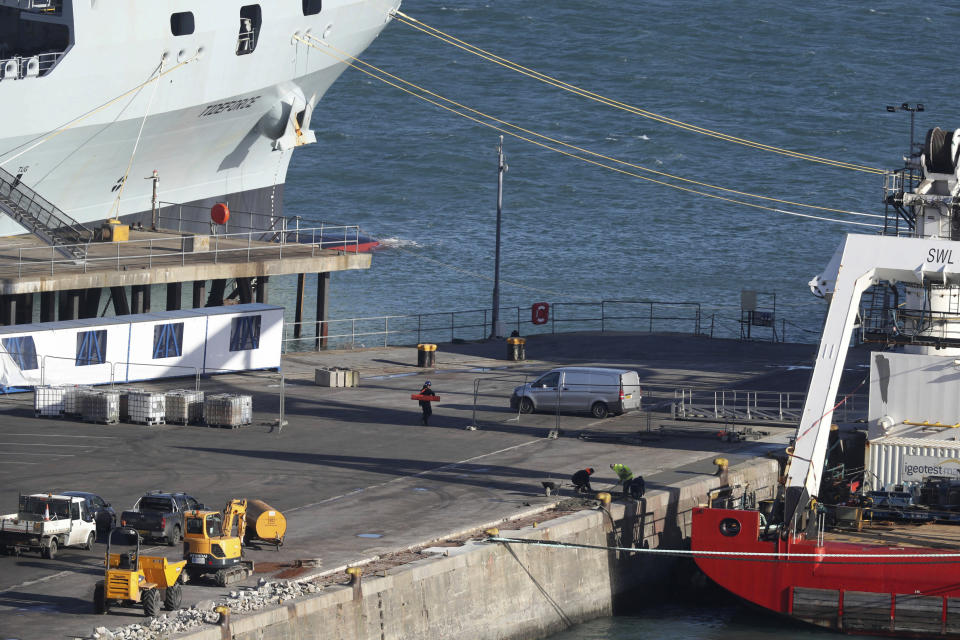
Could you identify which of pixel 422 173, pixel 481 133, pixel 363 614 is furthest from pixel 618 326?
pixel 363 614

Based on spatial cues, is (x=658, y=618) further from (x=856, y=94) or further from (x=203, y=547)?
(x=856, y=94)

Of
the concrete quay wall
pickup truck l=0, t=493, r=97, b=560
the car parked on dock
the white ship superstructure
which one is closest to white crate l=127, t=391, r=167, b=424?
the car parked on dock

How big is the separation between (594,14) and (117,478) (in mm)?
107428

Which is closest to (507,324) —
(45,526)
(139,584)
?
(45,526)

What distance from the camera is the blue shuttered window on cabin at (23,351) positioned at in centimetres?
4303

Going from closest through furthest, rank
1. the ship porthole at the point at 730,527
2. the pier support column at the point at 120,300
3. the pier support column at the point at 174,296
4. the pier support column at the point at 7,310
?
1. the ship porthole at the point at 730,527
2. the pier support column at the point at 7,310
3. the pier support column at the point at 120,300
4. the pier support column at the point at 174,296

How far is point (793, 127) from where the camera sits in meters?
114

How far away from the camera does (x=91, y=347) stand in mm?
44562

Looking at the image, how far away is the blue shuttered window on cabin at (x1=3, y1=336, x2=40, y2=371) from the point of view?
141ft

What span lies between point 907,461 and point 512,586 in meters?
11.7

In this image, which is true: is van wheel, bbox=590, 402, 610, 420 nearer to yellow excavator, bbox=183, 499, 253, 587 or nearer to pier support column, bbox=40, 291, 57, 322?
yellow excavator, bbox=183, 499, 253, 587

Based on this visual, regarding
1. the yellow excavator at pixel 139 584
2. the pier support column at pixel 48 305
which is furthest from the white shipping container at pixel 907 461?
the pier support column at pixel 48 305

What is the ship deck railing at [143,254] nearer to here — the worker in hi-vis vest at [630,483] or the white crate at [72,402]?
the white crate at [72,402]

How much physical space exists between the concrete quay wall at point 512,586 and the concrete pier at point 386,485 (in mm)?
41
